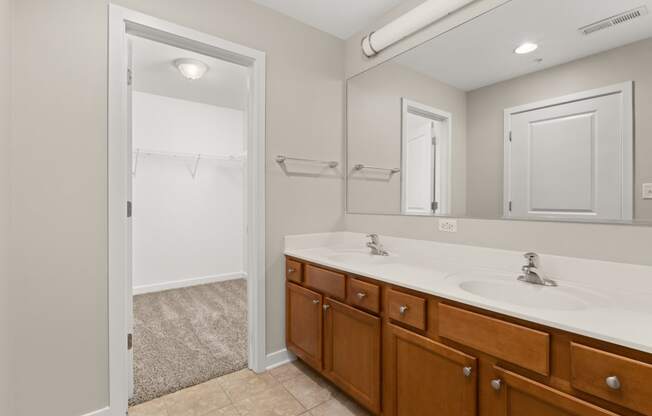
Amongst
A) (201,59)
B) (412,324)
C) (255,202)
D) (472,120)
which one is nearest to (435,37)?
(472,120)

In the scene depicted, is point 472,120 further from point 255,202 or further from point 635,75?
point 255,202

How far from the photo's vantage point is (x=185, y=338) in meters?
2.46

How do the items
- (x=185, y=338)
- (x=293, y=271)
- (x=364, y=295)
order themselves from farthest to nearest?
(x=185, y=338) < (x=293, y=271) < (x=364, y=295)

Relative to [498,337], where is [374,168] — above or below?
above

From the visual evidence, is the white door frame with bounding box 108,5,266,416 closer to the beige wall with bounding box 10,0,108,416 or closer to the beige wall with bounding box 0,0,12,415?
the beige wall with bounding box 10,0,108,416

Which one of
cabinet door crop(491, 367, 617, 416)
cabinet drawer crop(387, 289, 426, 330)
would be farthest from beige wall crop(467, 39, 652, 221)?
cabinet door crop(491, 367, 617, 416)

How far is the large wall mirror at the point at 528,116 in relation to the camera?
1190mm

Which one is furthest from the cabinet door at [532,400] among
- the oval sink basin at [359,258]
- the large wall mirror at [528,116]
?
the oval sink basin at [359,258]

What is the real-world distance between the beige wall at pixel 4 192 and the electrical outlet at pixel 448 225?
213 cm

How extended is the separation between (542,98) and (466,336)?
1.16m

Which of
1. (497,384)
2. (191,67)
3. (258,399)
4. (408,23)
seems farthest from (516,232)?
(191,67)

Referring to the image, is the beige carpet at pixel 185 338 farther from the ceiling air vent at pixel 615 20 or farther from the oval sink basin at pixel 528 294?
the ceiling air vent at pixel 615 20

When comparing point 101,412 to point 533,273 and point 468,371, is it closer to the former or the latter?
point 468,371

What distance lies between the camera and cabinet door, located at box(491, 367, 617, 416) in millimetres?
842
